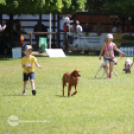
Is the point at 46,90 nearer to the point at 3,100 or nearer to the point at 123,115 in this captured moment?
the point at 3,100

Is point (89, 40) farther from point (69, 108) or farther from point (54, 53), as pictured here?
point (69, 108)

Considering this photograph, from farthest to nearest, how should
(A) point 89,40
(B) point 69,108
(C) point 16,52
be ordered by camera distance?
(A) point 89,40, (C) point 16,52, (B) point 69,108

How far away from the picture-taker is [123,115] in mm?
7742

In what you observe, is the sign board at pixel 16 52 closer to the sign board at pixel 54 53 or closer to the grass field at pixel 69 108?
the sign board at pixel 54 53

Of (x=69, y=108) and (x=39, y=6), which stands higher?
(x=39, y=6)

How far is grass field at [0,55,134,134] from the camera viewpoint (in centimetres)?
670

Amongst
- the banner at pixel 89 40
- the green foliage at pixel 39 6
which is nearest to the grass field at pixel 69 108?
the green foliage at pixel 39 6

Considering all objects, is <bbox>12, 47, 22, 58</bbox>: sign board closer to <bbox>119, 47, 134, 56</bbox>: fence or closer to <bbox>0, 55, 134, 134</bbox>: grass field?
<bbox>119, 47, 134, 56</bbox>: fence

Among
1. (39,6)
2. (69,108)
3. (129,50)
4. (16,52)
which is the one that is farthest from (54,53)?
(69,108)

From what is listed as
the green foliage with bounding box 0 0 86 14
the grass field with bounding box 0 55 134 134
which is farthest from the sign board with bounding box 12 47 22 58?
the grass field with bounding box 0 55 134 134

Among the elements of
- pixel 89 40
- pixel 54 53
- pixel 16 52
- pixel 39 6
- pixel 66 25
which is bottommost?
pixel 54 53

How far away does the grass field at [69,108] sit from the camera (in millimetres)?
6703

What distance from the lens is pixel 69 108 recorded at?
27.7 feet

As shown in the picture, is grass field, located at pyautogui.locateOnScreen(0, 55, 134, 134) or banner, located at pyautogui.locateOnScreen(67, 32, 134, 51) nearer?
grass field, located at pyautogui.locateOnScreen(0, 55, 134, 134)
